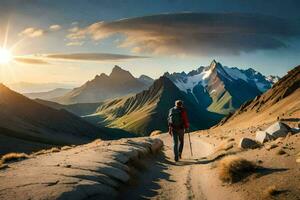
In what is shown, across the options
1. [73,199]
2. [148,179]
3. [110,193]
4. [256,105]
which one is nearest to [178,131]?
[148,179]

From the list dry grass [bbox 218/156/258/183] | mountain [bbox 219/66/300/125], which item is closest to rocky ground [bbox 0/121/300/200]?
dry grass [bbox 218/156/258/183]

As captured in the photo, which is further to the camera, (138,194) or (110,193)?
(138,194)

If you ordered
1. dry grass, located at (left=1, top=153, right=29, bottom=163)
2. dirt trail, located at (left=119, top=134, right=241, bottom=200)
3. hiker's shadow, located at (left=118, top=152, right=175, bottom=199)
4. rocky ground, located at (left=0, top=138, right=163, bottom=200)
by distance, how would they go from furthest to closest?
1. dry grass, located at (left=1, top=153, right=29, bottom=163)
2. hiker's shadow, located at (left=118, top=152, right=175, bottom=199)
3. dirt trail, located at (left=119, top=134, right=241, bottom=200)
4. rocky ground, located at (left=0, top=138, right=163, bottom=200)

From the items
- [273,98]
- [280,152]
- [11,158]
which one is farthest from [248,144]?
[273,98]

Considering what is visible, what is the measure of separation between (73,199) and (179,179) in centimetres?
739

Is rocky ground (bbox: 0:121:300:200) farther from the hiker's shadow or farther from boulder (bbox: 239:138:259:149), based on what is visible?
boulder (bbox: 239:138:259:149)

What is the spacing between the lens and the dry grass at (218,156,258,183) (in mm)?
15545

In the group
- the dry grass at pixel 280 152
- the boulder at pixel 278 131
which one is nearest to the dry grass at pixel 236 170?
the dry grass at pixel 280 152

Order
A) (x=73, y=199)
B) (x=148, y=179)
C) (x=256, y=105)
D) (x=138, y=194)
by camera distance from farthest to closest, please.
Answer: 1. (x=256, y=105)
2. (x=148, y=179)
3. (x=138, y=194)
4. (x=73, y=199)

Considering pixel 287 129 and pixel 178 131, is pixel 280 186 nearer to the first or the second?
pixel 178 131

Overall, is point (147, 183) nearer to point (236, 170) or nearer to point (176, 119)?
point (236, 170)

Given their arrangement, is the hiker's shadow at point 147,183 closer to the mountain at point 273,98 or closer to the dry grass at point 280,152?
the dry grass at point 280,152

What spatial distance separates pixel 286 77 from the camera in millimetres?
149875

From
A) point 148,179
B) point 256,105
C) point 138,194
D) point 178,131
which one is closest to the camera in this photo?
point 138,194
